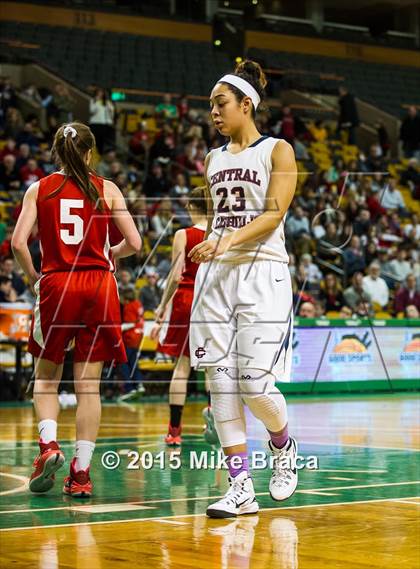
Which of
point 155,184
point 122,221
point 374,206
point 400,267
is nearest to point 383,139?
point 374,206

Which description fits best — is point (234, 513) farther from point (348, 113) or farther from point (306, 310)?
point (348, 113)

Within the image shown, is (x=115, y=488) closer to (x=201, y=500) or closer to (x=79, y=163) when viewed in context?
(x=201, y=500)

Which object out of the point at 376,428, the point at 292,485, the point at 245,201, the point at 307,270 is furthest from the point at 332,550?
the point at 307,270

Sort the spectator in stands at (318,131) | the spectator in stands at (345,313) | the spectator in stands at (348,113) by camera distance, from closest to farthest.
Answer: the spectator in stands at (345,313) → the spectator in stands at (318,131) → the spectator in stands at (348,113)

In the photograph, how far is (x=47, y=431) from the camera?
6.78 meters

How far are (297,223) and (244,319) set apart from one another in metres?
15.2

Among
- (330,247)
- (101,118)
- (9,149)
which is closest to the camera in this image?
(9,149)

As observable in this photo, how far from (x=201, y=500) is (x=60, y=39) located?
23.6 m

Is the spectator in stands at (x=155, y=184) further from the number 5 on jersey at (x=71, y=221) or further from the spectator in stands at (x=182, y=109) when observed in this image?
the number 5 on jersey at (x=71, y=221)

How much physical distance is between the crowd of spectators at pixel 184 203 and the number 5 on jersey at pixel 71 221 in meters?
9.35

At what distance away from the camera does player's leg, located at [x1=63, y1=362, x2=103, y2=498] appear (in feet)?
22.0

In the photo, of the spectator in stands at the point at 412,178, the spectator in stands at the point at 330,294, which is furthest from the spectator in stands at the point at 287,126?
the spectator in stands at the point at 330,294

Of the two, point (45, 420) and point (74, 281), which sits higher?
point (74, 281)

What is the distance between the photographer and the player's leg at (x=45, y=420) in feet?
21.6
